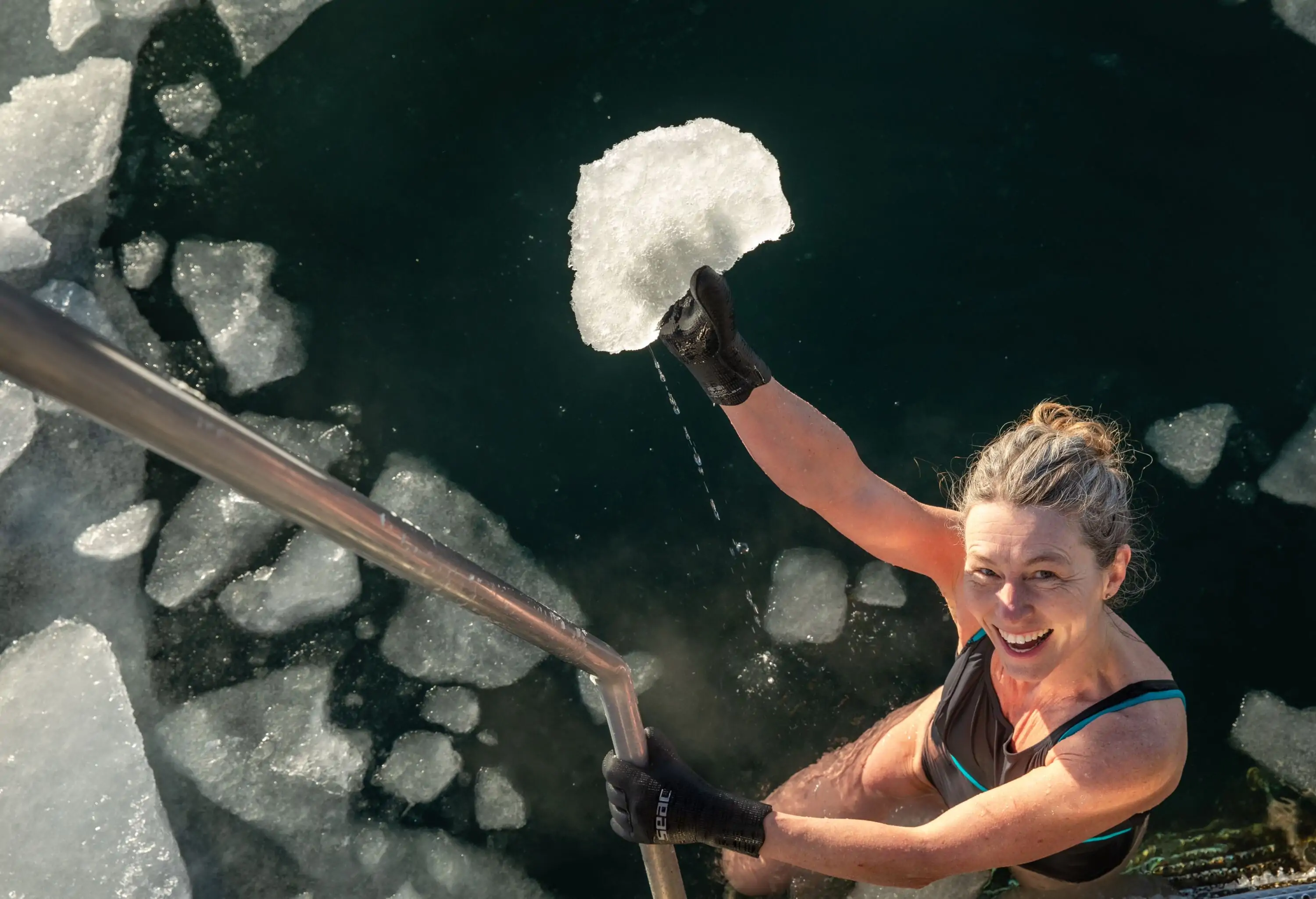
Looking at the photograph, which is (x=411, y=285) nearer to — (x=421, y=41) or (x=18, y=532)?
(x=421, y=41)

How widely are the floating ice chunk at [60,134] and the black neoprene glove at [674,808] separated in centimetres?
137

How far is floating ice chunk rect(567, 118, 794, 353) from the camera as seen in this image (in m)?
1.48

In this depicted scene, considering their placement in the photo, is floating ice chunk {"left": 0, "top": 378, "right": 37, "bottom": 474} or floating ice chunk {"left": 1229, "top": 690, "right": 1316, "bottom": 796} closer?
floating ice chunk {"left": 0, "top": 378, "right": 37, "bottom": 474}

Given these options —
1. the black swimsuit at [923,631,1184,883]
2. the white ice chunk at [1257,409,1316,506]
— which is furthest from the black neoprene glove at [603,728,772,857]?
the white ice chunk at [1257,409,1316,506]

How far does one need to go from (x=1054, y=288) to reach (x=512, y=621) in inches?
57.8

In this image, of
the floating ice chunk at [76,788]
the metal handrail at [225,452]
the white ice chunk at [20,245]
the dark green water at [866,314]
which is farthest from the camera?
the dark green water at [866,314]

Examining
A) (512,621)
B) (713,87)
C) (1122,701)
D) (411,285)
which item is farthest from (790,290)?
(512,621)

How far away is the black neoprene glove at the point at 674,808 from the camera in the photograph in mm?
1314

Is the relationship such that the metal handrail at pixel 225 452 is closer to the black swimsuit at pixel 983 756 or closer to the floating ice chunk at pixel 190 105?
the black swimsuit at pixel 983 756

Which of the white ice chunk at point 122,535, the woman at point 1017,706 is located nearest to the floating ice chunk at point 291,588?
the white ice chunk at point 122,535

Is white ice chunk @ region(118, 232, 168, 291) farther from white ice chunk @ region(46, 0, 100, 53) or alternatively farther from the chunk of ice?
the chunk of ice

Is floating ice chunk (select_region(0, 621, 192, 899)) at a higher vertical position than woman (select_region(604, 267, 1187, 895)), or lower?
lower

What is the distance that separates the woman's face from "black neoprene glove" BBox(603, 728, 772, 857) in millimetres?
391

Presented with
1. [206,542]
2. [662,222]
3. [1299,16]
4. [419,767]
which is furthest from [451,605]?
[1299,16]
